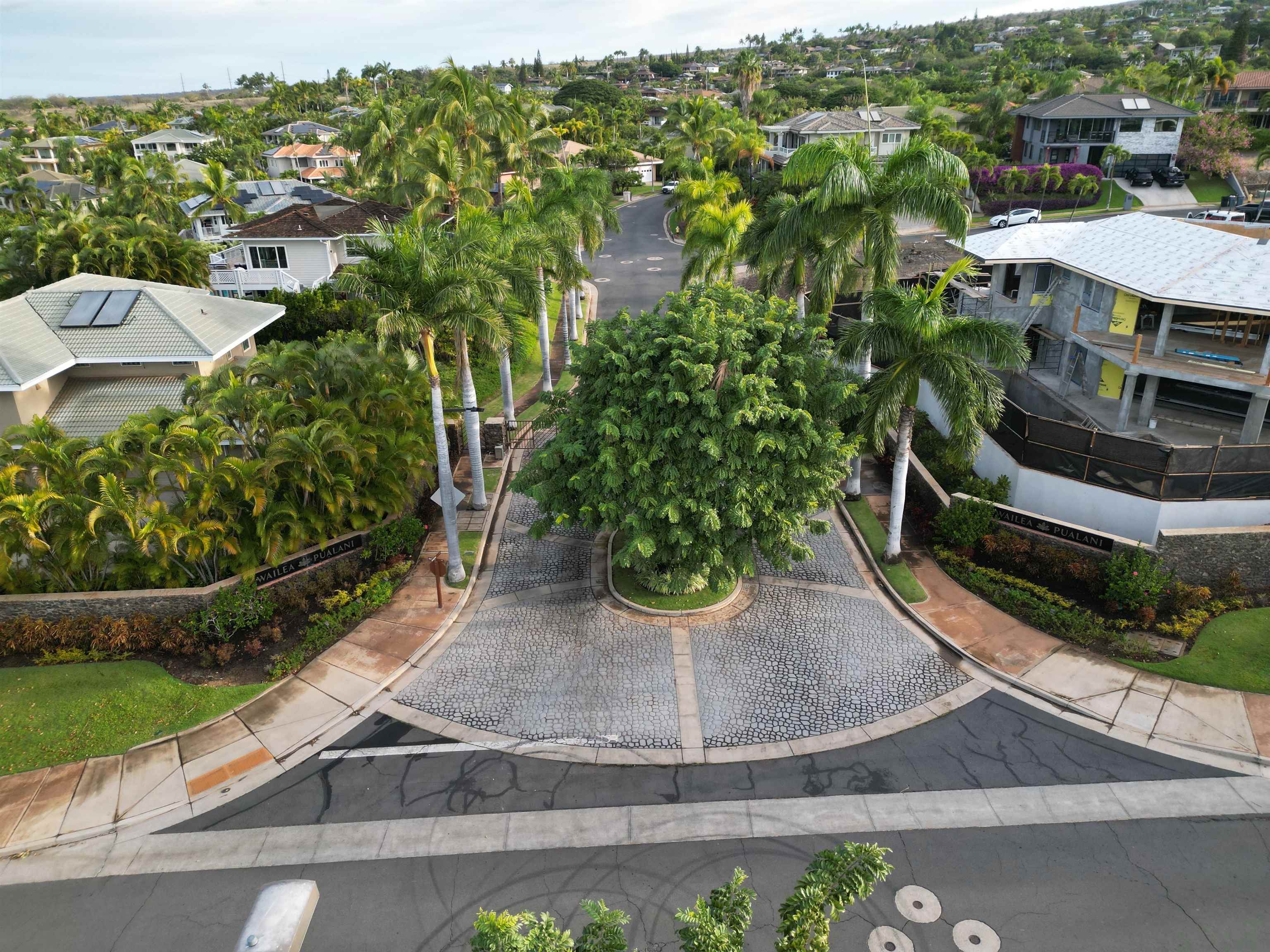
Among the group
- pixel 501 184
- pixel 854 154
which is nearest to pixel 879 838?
pixel 854 154

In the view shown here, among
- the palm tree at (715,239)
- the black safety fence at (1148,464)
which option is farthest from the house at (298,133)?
the black safety fence at (1148,464)

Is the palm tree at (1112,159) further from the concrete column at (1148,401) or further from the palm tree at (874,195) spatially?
the palm tree at (874,195)

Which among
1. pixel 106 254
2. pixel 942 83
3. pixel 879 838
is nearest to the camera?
pixel 879 838

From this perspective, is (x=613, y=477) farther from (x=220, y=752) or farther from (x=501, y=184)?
(x=501, y=184)

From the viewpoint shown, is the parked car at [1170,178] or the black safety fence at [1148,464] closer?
the black safety fence at [1148,464]

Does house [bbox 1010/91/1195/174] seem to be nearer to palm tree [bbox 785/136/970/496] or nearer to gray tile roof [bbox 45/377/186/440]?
palm tree [bbox 785/136/970/496]

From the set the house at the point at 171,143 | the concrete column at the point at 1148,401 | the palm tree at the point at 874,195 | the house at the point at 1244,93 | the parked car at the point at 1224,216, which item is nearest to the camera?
the palm tree at the point at 874,195

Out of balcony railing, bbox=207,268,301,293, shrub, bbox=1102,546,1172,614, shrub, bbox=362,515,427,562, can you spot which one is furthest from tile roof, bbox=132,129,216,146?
shrub, bbox=1102,546,1172,614
